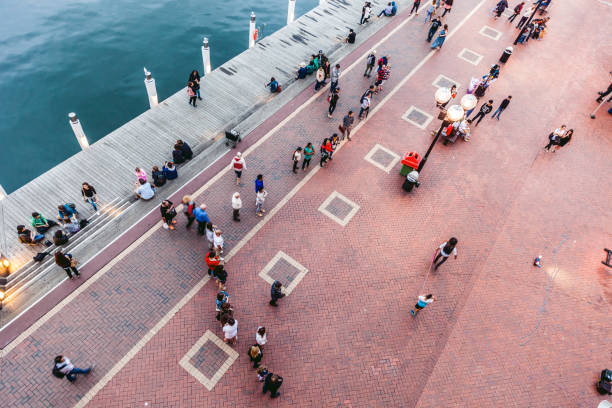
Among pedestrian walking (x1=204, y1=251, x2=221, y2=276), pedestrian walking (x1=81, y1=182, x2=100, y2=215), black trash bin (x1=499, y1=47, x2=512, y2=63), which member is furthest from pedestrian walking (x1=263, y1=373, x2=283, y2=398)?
black trash bin (x1=499, y1=47, x2=512, y2=63)

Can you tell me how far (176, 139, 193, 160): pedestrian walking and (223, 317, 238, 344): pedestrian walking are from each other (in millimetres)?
8122

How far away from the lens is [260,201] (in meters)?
13.0

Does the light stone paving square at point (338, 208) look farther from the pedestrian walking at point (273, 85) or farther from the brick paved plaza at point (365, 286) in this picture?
the pedestrian walking at point (273, 85)

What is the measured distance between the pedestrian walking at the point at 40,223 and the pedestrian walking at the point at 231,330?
8.13 metres

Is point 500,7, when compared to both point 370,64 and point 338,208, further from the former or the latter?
point 338,208

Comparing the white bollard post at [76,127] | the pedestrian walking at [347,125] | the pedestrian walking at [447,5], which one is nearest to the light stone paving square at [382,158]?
the pedestrian walking at [347,125]

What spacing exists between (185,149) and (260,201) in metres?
4.57

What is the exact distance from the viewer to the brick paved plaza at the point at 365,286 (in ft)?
33.8

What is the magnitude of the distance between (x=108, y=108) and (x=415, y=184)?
2009cm

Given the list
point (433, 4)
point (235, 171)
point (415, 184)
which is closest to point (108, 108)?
point (235, 171)

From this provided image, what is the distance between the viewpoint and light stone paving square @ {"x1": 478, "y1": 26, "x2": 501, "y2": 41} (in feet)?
79.9

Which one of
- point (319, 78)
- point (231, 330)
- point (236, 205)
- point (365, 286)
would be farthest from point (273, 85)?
point (231, 330)

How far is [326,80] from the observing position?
765 inches

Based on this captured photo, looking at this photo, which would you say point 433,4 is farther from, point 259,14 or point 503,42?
point 259,14
